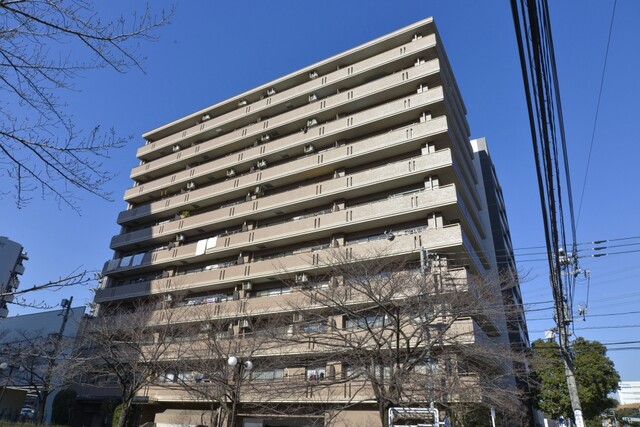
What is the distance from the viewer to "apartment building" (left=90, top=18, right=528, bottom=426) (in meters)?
19.6

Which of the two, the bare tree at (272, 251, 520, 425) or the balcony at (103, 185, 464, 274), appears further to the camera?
the balcony at (103, 185, 464, 274)

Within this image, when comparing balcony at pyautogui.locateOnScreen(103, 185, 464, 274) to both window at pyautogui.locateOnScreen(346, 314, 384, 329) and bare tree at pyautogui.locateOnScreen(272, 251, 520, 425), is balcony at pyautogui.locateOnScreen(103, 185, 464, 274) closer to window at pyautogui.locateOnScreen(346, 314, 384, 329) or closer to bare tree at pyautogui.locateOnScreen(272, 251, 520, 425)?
bare tree at pyautogui.locateOnScreen(272, 251, 520, 425)

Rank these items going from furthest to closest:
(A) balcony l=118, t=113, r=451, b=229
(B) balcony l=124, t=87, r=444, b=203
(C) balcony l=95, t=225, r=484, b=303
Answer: (B) balcony l=124, t=87, r=444, b=203
(A) balcony l=118, t=113, r=451, b=229
(C) balcony l=95, t=225, r=484, b=303

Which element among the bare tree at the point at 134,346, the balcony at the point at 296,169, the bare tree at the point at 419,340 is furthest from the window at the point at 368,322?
the bare tree at the point at 134,346

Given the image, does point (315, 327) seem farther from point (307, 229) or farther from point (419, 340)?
point (419, 340)

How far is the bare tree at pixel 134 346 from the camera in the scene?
1922 cm

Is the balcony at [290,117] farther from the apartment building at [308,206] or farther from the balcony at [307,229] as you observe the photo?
the balcony at [307,229]

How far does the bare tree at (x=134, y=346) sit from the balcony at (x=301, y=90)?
1566 cm

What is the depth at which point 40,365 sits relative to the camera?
1001 inches

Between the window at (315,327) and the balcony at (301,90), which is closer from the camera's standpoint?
the window at (315,327)

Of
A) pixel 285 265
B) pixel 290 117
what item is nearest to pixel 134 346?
pixel 285 265

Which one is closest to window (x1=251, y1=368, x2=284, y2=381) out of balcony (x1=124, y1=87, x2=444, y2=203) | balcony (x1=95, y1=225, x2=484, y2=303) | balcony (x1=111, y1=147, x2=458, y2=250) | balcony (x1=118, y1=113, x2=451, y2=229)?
balcony (x1=95, y1=225, x2=484, y2=303)

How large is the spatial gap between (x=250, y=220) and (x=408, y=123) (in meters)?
12.4

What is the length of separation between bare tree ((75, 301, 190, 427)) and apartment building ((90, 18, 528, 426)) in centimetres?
79
